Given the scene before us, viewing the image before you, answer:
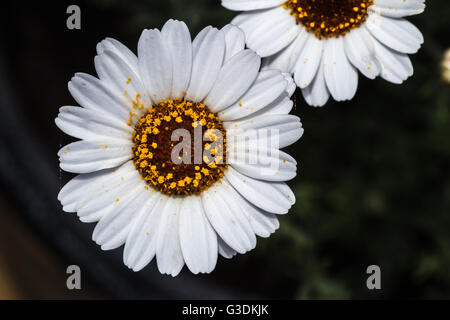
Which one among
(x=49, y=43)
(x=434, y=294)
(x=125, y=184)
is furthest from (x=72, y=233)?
(x=434, y=294)

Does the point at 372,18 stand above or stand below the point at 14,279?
above

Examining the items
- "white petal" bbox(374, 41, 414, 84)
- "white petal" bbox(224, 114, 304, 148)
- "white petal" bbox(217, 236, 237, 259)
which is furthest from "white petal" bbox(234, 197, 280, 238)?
"white petal" bbox(374, 41, 414, 84)

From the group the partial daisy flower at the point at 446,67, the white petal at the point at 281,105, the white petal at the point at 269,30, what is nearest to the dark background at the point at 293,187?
the partial daisy flower at the point at 446,67

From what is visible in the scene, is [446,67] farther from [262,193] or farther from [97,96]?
[97,96]

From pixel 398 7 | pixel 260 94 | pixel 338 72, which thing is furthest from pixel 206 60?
pixel 398 7

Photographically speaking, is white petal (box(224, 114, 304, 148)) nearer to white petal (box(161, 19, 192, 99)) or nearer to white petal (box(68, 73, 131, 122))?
white petal (box(161, 19, 192, 99))
